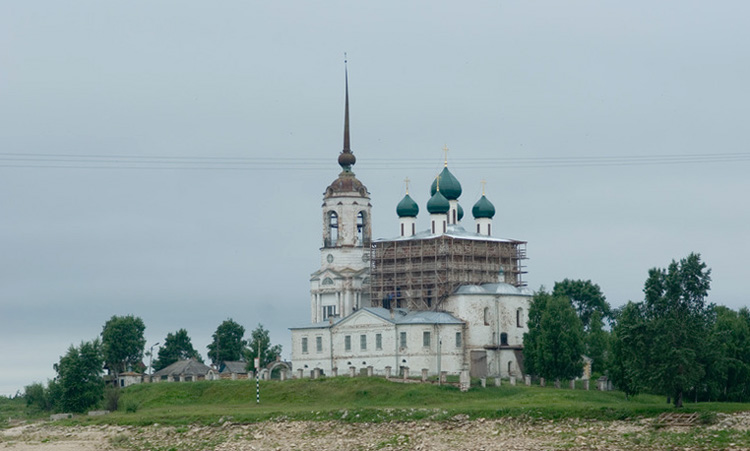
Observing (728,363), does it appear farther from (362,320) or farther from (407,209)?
(407,209)

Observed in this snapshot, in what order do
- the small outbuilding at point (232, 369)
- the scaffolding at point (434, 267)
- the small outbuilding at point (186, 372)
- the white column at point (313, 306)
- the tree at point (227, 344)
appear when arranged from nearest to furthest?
the scaffolding at point (434, 267) → the small outbuilding at point (186, 372) → the white column at point (313, 306) → the small outbuilding at point (232, 369) → the tree at point (227, 344)

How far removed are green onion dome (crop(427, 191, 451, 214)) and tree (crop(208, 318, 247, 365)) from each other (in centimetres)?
2364

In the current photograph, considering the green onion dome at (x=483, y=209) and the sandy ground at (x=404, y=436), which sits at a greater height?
the green onion dome at (x=483, y=209)

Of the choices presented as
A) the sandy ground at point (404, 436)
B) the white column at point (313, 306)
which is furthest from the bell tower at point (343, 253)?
the sandy ground at point (404, 436)

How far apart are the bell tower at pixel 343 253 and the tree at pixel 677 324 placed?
34971mm

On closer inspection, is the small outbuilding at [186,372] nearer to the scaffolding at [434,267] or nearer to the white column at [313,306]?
the white column at [313,306]

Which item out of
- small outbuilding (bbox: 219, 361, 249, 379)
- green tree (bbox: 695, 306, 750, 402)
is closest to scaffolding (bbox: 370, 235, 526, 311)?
small outbuilding (bbox: 219, 361, 249, 379)

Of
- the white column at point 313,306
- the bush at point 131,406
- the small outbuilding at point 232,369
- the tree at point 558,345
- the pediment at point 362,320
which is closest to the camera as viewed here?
the bush at point 131,406

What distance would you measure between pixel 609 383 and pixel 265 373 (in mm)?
23380

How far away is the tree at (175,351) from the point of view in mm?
120375

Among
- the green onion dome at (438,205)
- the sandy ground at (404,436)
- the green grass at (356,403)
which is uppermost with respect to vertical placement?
the green onion dome at (438,205)

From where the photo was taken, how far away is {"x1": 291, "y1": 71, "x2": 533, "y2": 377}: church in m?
100

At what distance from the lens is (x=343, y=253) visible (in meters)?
109

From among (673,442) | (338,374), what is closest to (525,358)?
(338,374)
